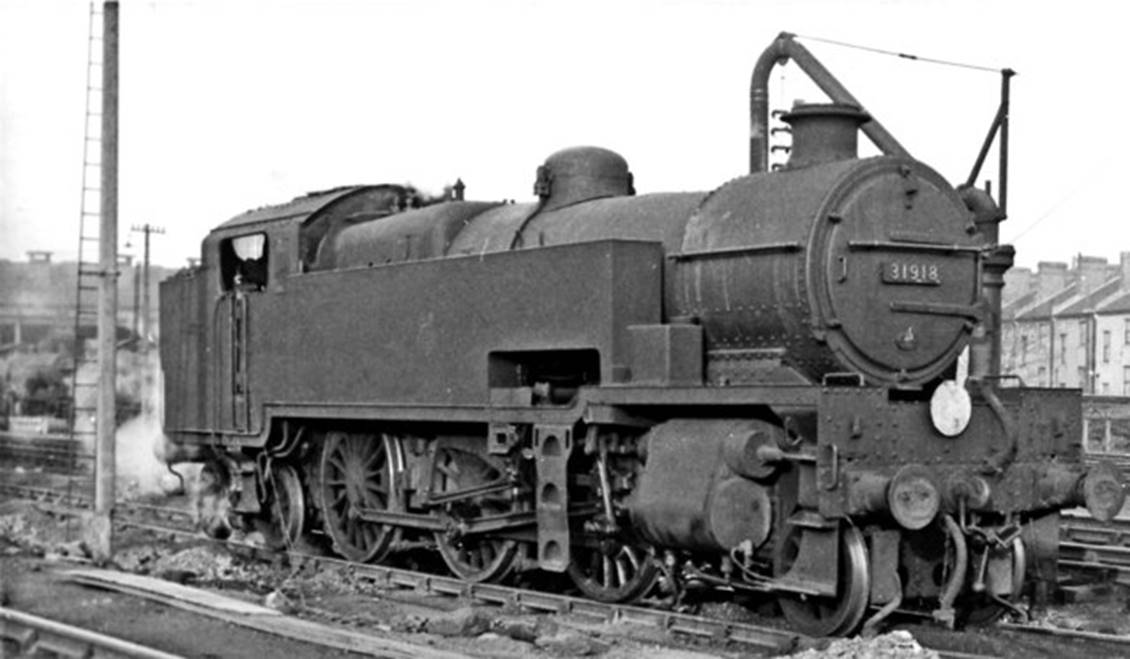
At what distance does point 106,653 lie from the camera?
750cm

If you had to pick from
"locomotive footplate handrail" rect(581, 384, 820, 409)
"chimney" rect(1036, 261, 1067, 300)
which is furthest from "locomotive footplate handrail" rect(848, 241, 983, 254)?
"chimney" rect(1036, 261, 1067, 300)

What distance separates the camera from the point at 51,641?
314 inches

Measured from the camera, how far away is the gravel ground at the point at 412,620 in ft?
27.2

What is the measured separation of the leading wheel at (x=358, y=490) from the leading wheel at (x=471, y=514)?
23.4 inches

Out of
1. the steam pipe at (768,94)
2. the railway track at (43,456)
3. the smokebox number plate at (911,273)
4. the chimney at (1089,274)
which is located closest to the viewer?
the smokebox number plate at (911,273)

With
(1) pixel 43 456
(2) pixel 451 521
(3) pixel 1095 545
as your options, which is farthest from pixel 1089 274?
(2) pixel 451 521

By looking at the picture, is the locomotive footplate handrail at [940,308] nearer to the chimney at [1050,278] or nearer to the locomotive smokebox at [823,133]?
the locomotive smokebox at [823,133]

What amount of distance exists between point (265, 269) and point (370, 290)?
87.5 inches

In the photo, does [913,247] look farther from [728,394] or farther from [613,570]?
[613,570]

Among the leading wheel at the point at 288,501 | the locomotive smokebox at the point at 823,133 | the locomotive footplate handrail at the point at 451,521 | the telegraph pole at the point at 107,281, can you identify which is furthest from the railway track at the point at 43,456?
the locomotive smokebox at the point at 823,133

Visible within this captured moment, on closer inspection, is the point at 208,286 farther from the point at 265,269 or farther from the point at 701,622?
the point at 701,622

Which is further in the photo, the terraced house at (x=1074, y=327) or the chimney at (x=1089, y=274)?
the chimney at (x=1089, y=274)

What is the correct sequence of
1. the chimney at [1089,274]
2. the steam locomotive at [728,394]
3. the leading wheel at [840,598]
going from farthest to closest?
the chimney at [1089,274], the steam locomotive at [728,394], the leading wheel at [840,598]

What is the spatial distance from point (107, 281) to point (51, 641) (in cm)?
487
